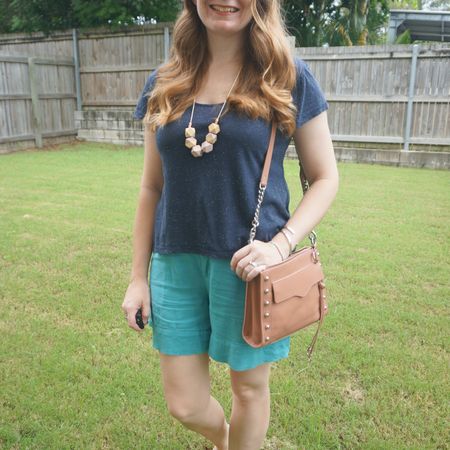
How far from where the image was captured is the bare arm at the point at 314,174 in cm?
151

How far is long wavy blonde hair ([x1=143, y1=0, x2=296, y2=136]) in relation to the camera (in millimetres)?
1432

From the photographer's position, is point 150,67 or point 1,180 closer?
point 1,180

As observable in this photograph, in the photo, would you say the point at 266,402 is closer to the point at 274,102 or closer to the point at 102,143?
the point at 274,102

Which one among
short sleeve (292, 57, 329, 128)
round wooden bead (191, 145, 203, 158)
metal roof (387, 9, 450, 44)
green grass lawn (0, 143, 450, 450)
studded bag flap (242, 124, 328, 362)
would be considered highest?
metal roof (387, 9, 450, 44)

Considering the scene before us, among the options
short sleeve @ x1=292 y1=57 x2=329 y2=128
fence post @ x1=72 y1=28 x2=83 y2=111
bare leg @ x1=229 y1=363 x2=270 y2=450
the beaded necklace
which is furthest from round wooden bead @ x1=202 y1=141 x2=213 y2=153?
fence post @ x1=72 y1=28 x2=83 y2=111

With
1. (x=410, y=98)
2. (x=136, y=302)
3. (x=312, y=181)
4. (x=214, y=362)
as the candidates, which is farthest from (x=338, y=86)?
(x=136, y=302)

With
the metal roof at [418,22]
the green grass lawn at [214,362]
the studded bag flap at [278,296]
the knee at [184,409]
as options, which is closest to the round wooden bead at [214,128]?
the studded bag flap at [278,296]

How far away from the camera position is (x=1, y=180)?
24.5ft

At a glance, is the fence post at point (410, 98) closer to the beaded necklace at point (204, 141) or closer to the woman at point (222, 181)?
the woman at point (222, 181)

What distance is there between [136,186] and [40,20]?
879 cm

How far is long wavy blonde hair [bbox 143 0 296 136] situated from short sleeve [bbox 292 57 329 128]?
25 mm

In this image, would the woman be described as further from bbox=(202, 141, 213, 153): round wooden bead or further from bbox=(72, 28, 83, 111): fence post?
bbox=(72, 28, 83, 111): fence post

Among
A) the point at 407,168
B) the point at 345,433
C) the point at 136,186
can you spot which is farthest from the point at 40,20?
the point at 345,433

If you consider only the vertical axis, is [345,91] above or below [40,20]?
below
